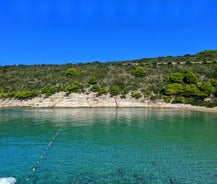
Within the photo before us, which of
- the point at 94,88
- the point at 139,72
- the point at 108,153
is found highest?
the point at 139,72

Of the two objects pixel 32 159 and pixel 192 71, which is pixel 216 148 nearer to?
pixel 32 159

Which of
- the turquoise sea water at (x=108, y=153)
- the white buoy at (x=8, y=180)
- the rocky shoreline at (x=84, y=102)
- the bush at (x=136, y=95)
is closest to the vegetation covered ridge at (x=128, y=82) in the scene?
the bush at (x=136, y=95)

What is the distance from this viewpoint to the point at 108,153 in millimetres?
24531

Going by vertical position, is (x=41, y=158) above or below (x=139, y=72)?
below

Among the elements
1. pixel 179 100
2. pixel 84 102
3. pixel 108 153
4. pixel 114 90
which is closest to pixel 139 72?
pixel 114 90

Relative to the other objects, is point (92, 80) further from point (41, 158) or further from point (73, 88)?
Result: point (41, 158)

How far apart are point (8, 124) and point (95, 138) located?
A: 15.1 m

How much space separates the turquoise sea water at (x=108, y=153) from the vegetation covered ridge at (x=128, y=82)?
2888cm

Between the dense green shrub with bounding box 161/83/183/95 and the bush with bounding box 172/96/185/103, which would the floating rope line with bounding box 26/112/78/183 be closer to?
the bush with bounding box 172/96/185/103

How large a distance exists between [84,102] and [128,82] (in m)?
13.7

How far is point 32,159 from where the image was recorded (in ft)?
73.3

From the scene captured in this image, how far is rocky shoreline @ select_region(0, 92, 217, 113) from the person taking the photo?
66.4m

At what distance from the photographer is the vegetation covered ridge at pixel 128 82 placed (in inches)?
2709

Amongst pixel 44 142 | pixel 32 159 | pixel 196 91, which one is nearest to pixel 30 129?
pixel 44 142
